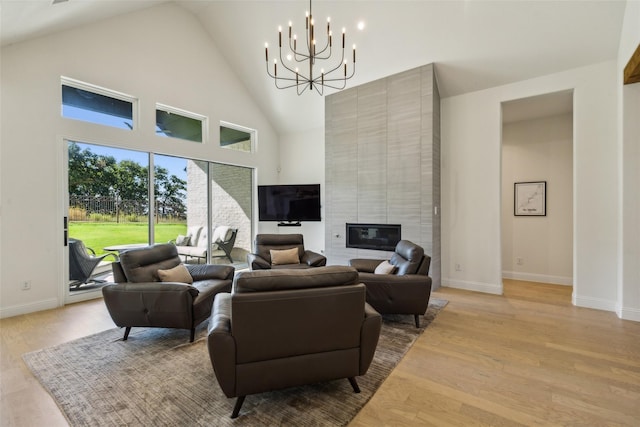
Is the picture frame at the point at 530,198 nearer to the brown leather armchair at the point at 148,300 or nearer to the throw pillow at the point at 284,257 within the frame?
the throw pillow at the point at 284,257

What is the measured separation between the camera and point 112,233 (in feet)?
14.7

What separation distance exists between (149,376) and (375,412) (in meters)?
1.74

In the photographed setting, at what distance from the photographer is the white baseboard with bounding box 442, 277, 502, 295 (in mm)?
4484

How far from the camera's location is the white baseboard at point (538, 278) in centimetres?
502

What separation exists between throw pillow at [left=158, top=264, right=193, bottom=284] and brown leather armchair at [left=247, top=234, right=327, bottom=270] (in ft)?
3.54

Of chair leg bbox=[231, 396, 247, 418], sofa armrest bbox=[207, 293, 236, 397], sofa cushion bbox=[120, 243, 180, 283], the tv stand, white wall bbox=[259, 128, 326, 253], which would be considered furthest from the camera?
white wall bbox=[259, 128, 326, 253]

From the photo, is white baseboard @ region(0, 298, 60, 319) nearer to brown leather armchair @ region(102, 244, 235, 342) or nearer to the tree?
the tree

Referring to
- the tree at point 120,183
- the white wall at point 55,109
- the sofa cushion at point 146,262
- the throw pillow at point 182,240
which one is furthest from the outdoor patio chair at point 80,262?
the sofa cushion at point 146,262

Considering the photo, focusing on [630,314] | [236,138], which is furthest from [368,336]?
[236,138]

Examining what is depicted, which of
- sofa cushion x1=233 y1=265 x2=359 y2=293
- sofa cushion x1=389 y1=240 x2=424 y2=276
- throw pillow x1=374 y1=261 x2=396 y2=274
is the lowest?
throw pillow x1=374 y1=261 x2=396 y2=274

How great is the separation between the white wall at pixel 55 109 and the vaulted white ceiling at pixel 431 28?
0.76 ft

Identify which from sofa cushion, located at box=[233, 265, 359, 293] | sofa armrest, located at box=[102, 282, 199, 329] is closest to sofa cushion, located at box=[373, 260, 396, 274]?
sofa cushion, located at box=[233, 265, 359, 293]

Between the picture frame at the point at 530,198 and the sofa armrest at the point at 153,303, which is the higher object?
the picture frame at the point at 530,198

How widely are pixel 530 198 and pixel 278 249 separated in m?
4.84
